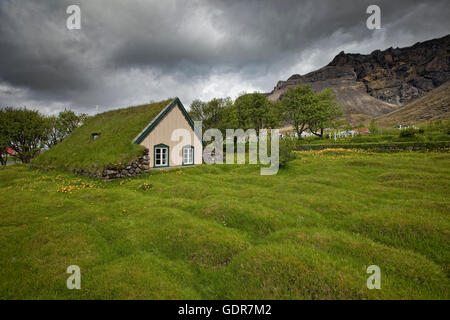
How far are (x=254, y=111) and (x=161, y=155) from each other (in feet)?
112

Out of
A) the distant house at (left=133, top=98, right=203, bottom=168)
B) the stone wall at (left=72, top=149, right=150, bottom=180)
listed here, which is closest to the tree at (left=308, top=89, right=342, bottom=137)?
the distant house at (left=133, top=98, right=203, bottom=168)

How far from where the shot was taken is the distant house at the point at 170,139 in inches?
851

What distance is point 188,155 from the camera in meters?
25.5

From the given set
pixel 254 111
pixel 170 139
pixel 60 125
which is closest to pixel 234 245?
pixel 170 139

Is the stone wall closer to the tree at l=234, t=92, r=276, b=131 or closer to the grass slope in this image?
the grass slope

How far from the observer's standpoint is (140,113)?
26.2m

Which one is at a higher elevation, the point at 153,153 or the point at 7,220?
the point at 153,153

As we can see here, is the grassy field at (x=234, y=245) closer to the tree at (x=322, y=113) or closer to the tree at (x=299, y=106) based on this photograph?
the tree at (x=322, y=113)

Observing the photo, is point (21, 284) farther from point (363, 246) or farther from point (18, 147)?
point (18, 147)

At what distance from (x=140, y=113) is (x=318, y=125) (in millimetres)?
48103

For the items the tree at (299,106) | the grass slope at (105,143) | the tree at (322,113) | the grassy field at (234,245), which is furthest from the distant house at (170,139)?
the tree at (322,113)

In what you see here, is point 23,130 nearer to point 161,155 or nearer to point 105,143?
point 105,143

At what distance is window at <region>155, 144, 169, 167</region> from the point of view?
2225cm
